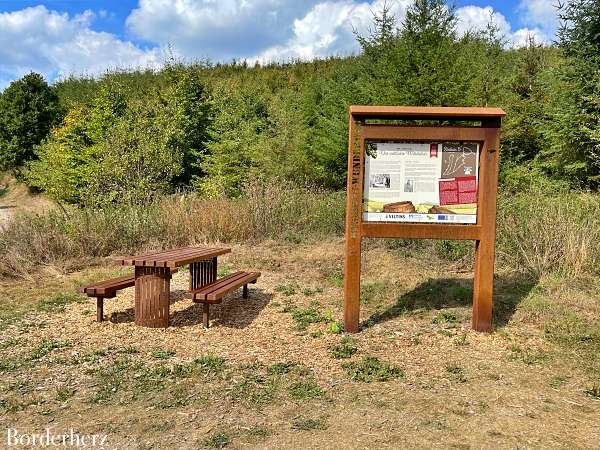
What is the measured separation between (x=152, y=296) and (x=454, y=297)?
3.53 m

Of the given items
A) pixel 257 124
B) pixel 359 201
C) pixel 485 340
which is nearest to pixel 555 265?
pixel 485 340

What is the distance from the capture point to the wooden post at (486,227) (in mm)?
4785

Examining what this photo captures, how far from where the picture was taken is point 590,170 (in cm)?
1219

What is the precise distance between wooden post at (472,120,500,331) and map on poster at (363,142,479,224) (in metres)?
0.08

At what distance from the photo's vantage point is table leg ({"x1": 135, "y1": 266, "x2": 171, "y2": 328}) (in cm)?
513

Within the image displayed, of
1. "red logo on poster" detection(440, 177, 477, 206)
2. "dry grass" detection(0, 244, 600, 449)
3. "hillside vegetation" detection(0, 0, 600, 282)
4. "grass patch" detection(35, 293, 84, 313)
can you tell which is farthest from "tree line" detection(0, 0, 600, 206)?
"red logo on poster" detection(440, 177, 477, 206)

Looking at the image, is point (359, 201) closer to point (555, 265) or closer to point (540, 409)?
point (540, 409)

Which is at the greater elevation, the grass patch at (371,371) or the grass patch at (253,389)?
the grass patch at (371,371)

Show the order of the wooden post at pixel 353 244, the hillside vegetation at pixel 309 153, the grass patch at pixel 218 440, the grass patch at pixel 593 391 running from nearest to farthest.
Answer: the grass patch at pixel 218 440
the grass patch at pixel 593 391
the wooden post at pixel 353 244
the hillside vegetation at pixel 309 153

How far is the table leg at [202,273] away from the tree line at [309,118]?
568 centimetres

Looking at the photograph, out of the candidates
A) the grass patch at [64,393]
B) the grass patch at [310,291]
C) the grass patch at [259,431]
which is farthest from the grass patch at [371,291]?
the grass patch at [64,393]

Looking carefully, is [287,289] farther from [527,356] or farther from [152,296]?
[527,356]

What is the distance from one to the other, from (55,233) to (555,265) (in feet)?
25.3

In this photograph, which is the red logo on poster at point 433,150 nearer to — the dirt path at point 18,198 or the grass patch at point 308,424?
the grass patch at point 308,424
